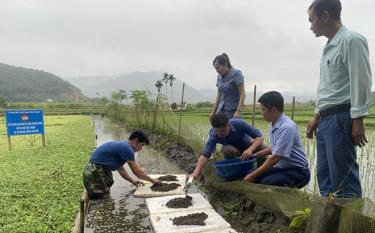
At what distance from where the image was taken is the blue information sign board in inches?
370

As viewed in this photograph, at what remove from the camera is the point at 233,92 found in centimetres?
557

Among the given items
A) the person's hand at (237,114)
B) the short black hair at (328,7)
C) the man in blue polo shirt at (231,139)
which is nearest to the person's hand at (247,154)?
the man in blue polo shirt at (231,139)

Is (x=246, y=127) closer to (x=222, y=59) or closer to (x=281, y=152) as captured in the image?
(x=281, y=152)

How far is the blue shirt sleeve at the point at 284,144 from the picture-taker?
3.63m

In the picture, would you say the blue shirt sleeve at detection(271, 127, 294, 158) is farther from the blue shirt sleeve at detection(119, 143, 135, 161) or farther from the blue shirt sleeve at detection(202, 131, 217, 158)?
the blue shirt sleeve at detection(119, 143, 135, 161)

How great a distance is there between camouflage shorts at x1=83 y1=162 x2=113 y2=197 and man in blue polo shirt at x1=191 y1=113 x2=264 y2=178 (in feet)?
4.36

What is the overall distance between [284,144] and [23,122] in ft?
26.9

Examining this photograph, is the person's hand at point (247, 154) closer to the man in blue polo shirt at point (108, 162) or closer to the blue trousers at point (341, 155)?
the man in blue polo shirt at point (108, 162)

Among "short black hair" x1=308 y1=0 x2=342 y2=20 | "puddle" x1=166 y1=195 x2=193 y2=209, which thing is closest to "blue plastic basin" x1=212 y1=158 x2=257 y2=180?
"puddle" x1=166 y1=195 x2=193 y2=209

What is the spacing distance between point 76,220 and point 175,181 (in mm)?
2028

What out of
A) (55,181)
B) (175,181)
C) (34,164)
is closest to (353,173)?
(175,181)

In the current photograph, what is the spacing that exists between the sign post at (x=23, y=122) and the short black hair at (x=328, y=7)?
28.8ft

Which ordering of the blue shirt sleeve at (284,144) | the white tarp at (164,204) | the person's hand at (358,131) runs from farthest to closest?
the white tarp at (164,204) → the blue shirt sleeve at (284,144) → the person's hand at (358,131)

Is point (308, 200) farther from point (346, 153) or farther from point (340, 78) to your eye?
point (340, 78)
